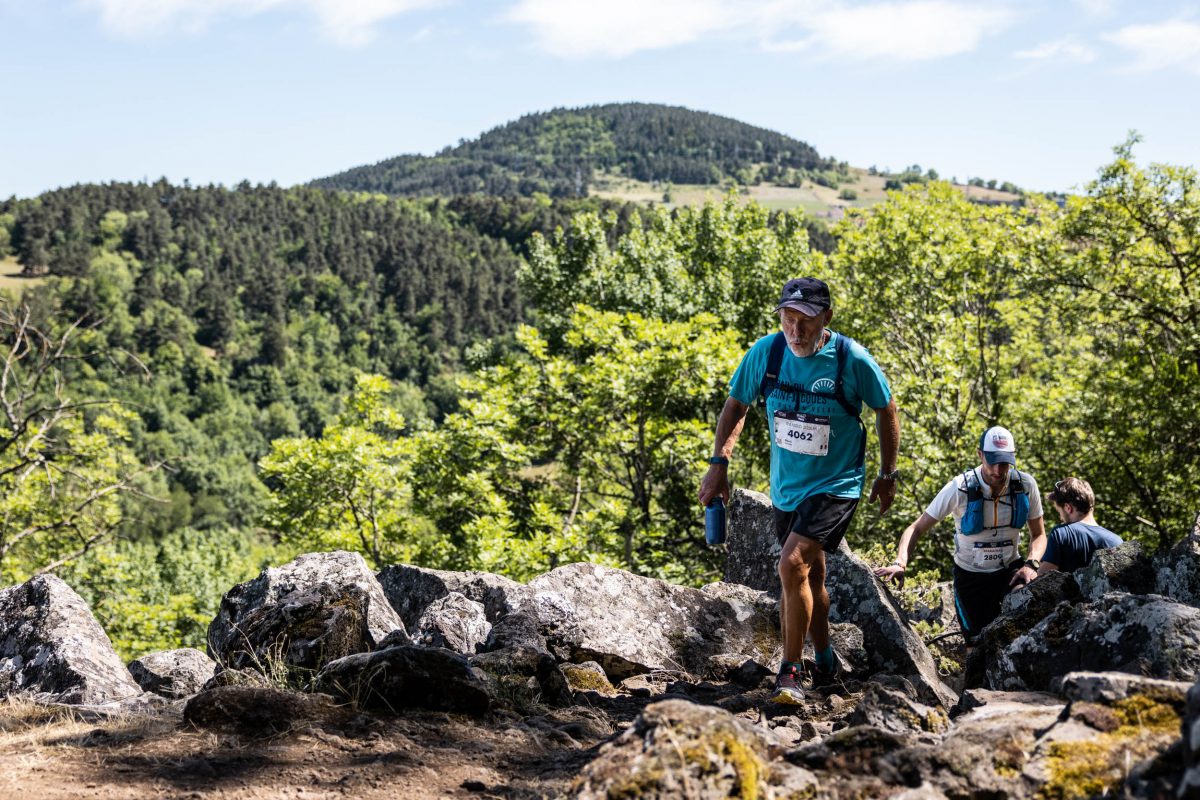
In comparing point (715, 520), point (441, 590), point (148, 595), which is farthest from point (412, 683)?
point (148, 595)

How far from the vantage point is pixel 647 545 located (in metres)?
20.3

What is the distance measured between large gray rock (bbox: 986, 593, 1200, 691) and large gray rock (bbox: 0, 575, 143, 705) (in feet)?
17.8

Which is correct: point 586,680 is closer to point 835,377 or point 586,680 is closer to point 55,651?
point 835,377

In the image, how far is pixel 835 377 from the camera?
5.33 metres

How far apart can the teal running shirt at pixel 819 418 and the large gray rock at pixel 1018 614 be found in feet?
4.34

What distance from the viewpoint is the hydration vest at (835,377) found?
532cm

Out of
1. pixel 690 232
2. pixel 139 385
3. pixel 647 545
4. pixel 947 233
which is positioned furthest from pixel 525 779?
pixel 139 385

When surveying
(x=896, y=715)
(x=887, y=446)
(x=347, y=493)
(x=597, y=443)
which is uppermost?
(x=887, y=446)

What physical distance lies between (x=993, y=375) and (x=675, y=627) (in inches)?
649

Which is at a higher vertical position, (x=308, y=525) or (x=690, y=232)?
(x=690, y=232)

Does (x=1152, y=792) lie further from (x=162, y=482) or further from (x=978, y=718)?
(x=162, y=482)

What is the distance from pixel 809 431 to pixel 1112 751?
2.64 m

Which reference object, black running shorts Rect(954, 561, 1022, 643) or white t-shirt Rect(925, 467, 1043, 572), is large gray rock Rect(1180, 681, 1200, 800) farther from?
black running shorts Rect(954, 561, 1022, 643)

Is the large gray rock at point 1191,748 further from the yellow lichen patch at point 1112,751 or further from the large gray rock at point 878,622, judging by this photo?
the large gray rock at point 878,622
